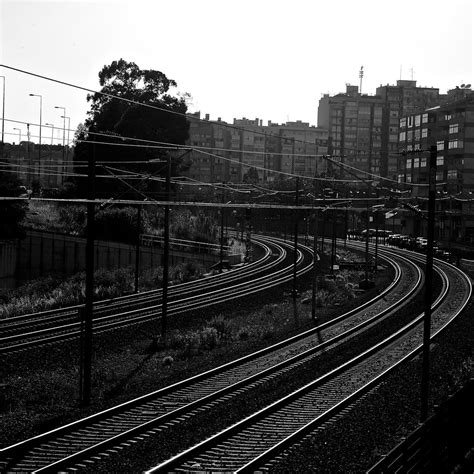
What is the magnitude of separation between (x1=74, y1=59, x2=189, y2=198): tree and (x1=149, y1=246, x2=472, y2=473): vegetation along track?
38.5 m

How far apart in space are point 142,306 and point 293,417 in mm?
15466

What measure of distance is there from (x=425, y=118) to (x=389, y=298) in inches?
2184

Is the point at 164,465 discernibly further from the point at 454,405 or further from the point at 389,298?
the point at 389,298

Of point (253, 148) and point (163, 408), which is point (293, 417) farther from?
point (253, 148)

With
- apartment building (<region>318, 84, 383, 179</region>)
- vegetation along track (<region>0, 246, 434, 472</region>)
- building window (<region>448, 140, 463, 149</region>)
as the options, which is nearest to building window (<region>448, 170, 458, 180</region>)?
building window (<region>448, 140, 463, 149</region>)

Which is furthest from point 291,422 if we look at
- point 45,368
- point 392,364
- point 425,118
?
point 425,118

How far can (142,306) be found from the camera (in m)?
28.4

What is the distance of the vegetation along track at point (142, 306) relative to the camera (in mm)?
22062

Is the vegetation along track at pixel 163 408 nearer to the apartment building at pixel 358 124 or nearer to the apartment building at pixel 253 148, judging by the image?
the apartment building at pixel 253 148

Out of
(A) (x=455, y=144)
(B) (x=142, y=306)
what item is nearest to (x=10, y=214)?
(B) (x=142, y=306)

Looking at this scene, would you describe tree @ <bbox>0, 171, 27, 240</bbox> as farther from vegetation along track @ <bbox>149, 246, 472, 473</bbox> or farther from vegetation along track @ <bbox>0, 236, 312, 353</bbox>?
vegetation along track @ <bbox>149, 246, 472, 473</bbox>

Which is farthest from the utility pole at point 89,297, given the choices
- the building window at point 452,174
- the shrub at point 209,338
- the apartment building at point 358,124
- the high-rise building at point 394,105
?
the high-rise building at point 394,105

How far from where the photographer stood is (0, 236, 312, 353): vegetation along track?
22062 millimetres

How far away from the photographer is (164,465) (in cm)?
1024
